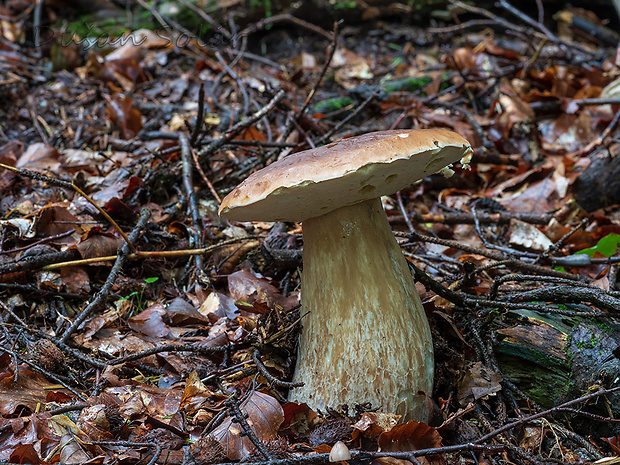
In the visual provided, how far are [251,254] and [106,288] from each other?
82 cm

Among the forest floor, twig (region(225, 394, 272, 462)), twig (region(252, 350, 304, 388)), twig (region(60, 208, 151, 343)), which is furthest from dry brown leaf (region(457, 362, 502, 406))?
twig (region(60, 208, 151, 343))

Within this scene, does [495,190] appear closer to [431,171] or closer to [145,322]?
[431,171]

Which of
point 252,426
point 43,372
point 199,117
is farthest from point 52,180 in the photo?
point 252,426

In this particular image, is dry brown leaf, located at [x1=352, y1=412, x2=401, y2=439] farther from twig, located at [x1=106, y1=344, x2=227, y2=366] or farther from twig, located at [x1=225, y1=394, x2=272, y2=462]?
twig, located at [x1=106, y1=344, x2=227, y2=366]

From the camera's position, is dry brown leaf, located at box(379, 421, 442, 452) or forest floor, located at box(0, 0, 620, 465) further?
forest floor, located at box(0, 0, 620, 465)

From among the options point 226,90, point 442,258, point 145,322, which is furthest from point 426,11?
point 145,322

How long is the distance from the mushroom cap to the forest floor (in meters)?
0.65

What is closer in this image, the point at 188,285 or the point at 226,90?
the point at 188,285

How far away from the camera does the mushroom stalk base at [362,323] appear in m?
1.76

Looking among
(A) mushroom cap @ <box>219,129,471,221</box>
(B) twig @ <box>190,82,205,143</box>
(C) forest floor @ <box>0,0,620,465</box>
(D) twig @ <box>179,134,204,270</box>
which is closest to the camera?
(A) mushroom cap @ <box>219,129,471,221</box>

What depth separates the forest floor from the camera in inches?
66.2

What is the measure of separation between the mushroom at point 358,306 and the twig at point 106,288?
0.90m

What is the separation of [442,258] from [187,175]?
1.66 m

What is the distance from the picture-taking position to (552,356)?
1.88 metres
